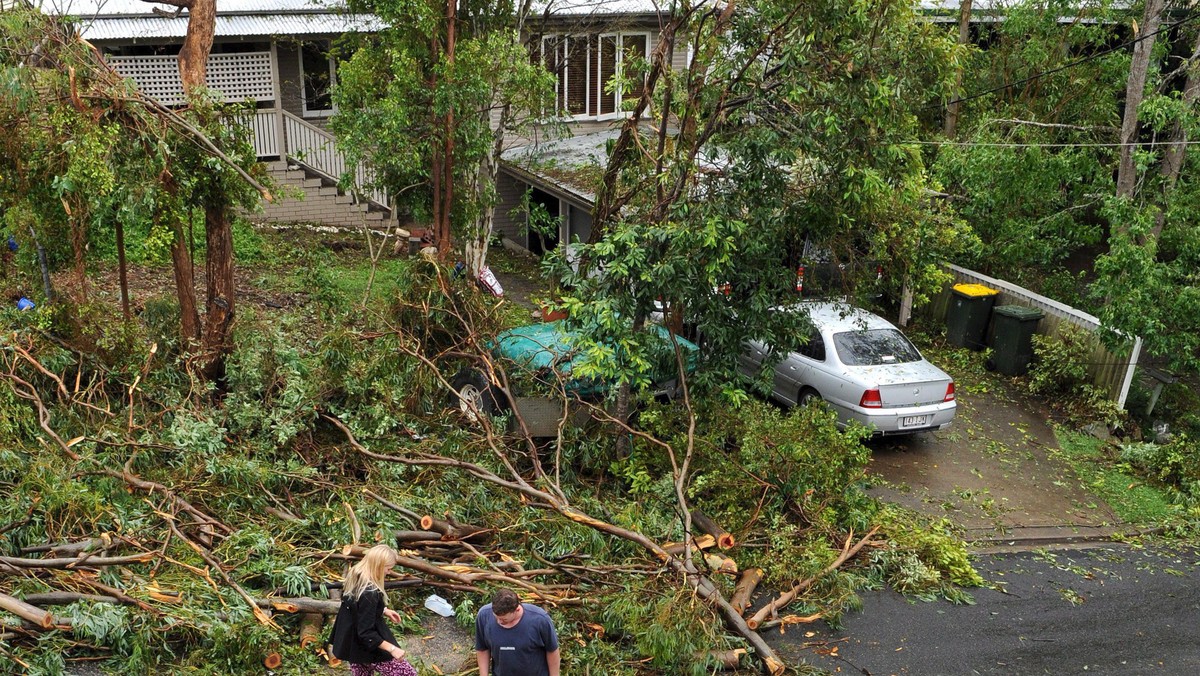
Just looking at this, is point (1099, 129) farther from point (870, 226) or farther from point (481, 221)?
point (481, 221)

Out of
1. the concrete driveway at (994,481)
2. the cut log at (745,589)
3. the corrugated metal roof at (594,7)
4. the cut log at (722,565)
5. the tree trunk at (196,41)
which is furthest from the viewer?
the corrugated metal roof at (594,7)

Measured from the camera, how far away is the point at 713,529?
351 inches

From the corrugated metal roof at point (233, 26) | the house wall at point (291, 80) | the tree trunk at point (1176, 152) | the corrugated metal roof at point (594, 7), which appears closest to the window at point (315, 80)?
the house wall at point (291, 80)

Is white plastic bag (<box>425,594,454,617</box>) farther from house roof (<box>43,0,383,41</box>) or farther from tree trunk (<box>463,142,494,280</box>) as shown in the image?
house roof (<box>43,0,383,41</box>)

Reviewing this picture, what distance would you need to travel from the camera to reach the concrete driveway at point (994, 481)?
33.2ft

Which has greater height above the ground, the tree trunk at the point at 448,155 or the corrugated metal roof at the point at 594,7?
the corrugated metal roof at the point at 594,7

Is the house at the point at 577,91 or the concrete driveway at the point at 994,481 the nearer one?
the concrete driveway at the point at 994,481

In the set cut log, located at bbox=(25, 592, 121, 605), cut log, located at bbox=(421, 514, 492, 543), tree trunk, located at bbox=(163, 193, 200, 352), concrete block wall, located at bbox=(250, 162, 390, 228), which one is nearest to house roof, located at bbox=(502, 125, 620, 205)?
concrete block wall, located at bbox=(250, 162, 390, 228)

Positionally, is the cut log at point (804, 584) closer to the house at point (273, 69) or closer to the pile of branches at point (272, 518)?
the pile of branches at point (272, 518)

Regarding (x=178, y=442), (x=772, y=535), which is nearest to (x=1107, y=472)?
(x=772, y=535)

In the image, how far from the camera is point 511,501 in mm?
8758

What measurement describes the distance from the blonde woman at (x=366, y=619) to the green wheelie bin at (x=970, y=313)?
1166cm

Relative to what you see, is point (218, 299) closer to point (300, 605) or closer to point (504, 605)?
point (300, 605)

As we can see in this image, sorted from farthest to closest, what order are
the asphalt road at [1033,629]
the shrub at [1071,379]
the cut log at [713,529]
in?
1. the shrub at [1071,379]
2. the cut log at [713,529]
3. the asphalt road at [1033,629]
